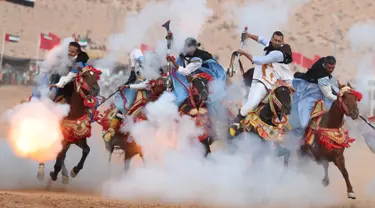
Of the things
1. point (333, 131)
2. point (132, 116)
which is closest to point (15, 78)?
point (132, 116)

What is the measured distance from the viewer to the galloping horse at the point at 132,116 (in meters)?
13.4

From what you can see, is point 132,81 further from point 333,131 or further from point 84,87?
point 333,131

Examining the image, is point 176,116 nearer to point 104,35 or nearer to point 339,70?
point 339,70

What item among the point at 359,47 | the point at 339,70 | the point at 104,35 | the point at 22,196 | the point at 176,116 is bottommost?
the point at 22,196

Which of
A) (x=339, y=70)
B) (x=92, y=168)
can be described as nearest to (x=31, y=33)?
(x=339, y=70)

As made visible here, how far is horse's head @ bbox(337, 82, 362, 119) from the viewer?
37.1 feet

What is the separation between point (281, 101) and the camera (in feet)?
39.1

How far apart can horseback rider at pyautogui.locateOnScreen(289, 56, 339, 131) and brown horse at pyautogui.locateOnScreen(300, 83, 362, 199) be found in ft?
0.64

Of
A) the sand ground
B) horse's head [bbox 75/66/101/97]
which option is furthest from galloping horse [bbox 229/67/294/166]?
horse's head [bbox 75/66/101/97]

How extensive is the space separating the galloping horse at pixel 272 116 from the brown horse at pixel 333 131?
49 cm

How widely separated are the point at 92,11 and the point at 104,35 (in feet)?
32.3

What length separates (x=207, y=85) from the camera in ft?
42.4

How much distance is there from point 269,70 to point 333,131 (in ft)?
4.81

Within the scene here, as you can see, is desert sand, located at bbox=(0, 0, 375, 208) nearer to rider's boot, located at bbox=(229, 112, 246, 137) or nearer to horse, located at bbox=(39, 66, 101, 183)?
A: horse, located at bbox=(39, 66, 101, 183)
